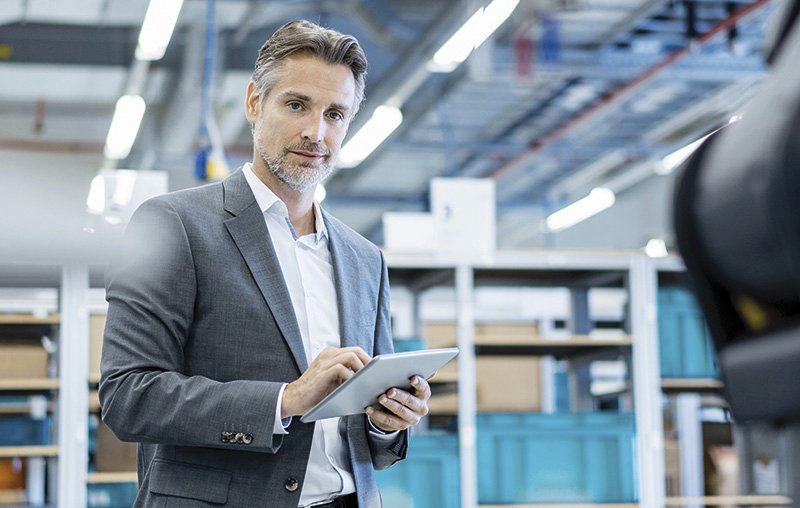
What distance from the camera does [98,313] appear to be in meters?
3.66

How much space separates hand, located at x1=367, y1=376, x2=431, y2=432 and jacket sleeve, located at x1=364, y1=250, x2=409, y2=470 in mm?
94

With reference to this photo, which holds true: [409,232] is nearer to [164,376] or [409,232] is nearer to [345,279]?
[345,279]

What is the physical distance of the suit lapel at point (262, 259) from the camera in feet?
4.36

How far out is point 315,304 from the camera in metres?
1.44

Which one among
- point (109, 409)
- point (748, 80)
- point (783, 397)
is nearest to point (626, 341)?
point (109, 409)

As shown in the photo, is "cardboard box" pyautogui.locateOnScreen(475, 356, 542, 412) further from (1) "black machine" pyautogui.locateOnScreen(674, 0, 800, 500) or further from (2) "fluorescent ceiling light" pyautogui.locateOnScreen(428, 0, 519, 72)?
(1) "black machine" pyautogui.locateOnScreen(674, 0, 800, 500)

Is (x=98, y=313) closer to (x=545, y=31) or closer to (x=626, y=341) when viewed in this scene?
(x=626, y=341)

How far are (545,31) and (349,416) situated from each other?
6388mm

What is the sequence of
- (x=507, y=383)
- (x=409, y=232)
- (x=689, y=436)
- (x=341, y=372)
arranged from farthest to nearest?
(x=507, y=383)
(x=409, y=232)
(x=689, y=436)
(x=341, y=372)

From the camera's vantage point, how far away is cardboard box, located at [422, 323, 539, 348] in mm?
3809

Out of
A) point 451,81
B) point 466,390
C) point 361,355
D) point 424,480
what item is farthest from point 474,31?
point 361,355

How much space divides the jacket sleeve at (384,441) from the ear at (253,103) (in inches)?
12.1

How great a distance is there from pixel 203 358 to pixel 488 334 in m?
3.25

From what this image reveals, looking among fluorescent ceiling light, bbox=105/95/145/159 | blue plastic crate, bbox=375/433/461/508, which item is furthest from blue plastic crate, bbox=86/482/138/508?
fluorescent ceiling light, bbox=105/95/145/159
